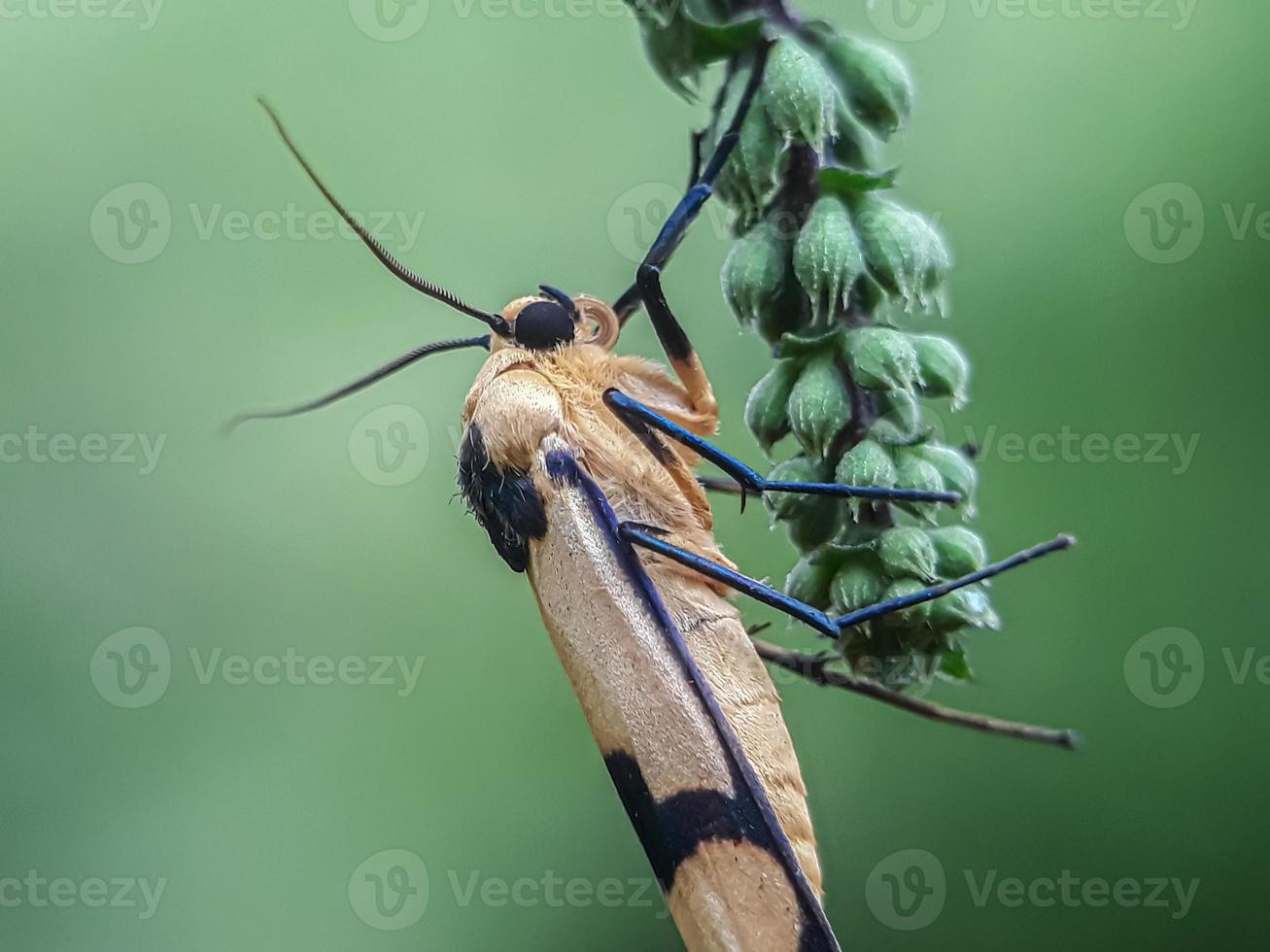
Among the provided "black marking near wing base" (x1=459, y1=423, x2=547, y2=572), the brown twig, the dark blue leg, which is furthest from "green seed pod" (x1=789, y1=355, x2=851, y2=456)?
"black marking near wing base" (x1=459, y1=423, x2=547, y2=572)

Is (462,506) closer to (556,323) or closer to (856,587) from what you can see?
(556,323)

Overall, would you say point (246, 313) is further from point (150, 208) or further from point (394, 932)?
point (394, 932)

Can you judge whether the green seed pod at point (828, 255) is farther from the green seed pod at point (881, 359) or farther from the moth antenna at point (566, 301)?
the moth antenna at point (566, 301)

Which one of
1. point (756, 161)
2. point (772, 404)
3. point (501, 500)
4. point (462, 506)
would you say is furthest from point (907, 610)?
point (462, 506)

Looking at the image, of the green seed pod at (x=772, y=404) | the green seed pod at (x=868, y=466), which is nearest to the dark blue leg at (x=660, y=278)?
the green seed pod at (x=772, y=404)

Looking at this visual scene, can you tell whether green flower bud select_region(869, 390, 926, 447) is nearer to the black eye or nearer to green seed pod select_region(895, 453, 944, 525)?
green seed pod select_region(895, 453, 944, 525)

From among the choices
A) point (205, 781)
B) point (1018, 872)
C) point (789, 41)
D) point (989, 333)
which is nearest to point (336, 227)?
point (205, 781)

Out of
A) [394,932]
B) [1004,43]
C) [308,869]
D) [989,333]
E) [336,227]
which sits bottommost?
[394,932]
